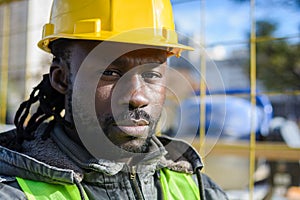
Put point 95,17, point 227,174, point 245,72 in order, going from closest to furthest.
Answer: point 95,17
point 227,174
point 245,72

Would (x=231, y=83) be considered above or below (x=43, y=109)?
above

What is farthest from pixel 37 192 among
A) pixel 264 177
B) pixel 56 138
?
pixel 264 177

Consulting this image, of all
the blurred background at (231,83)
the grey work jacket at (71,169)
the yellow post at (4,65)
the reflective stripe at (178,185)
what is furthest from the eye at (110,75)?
the yellow post at (4,65)

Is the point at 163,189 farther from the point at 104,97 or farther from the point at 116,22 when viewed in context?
the point at 116,22

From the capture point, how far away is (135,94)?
1383 mm

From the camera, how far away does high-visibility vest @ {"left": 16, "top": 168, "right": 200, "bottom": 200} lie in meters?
1.36

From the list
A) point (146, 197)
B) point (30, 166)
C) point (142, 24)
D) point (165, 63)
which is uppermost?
point (142, 24)

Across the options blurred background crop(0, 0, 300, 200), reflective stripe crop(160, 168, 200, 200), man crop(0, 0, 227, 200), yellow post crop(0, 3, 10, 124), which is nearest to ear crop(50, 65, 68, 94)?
man crop(0, 0, 227, 200)

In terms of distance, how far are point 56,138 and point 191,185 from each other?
53 centimetres

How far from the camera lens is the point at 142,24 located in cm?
148

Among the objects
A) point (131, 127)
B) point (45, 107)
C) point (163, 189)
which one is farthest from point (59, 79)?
point (163, 189)

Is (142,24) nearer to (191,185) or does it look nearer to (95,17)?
(95,17)

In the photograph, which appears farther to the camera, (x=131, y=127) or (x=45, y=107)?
(x=45, y=107)

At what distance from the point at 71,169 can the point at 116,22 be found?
48cm
